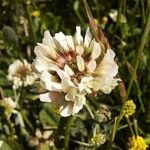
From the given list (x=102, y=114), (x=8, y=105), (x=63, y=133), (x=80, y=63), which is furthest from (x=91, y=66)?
(x=8, y=105)

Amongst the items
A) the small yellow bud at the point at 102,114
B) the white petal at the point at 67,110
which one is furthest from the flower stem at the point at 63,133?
the white petal at the point at 67,110

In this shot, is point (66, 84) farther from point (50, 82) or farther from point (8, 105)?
point (8, 105)

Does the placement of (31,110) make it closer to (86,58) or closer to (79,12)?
(79,12)

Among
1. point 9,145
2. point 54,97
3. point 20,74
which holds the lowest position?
point 9,145

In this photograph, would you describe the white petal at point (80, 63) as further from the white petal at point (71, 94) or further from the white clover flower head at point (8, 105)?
the white clover flower head at point (8, 105)

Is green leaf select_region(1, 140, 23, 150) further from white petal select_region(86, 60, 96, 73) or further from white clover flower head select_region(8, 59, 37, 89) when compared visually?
white petal select_region(86, 60, 96, 73)

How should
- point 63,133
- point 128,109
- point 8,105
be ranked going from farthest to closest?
point 8,105
point 63,133
point 128,109

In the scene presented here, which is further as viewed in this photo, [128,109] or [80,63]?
[128,109]
